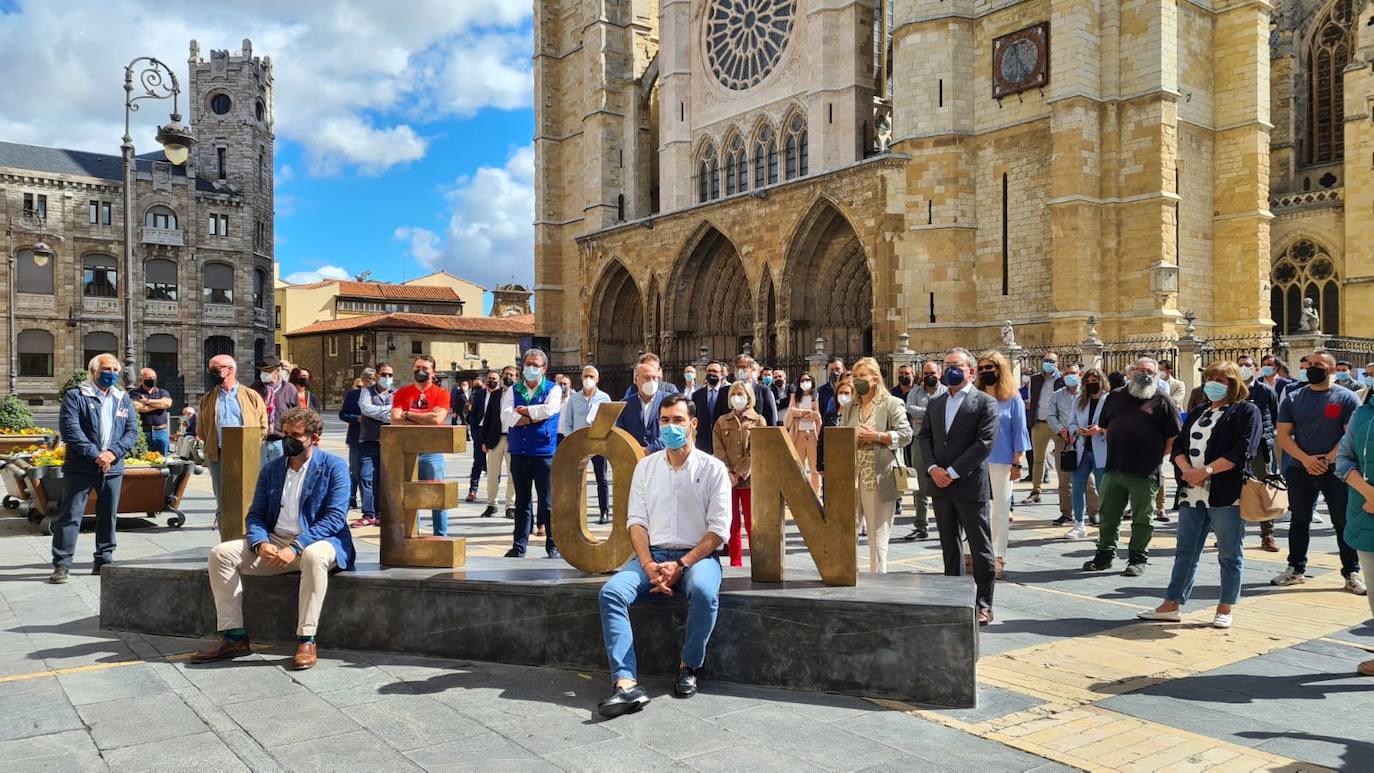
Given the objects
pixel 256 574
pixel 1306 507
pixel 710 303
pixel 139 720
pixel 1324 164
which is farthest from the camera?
pixel 710 303

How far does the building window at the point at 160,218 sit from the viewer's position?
45.7 metres

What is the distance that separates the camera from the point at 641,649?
16.1 ft

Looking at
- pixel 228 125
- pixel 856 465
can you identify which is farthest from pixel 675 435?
pixel 228 125

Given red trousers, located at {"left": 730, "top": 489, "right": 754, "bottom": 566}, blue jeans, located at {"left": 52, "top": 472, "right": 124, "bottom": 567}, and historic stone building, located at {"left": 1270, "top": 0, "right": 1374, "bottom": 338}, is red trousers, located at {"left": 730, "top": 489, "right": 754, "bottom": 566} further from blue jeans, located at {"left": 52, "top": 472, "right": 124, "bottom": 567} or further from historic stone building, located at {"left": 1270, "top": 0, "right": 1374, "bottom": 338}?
historic stone building, located at {"left": 1270, "top": 0, "right": 1374, "bottom": 338}

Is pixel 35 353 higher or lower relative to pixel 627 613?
higher

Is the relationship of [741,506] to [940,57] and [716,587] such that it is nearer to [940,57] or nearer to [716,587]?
[716,587]

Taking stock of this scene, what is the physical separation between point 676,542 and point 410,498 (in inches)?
70.1

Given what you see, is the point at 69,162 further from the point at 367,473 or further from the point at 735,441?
the point at 735,441

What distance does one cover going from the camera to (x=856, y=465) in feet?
18.5

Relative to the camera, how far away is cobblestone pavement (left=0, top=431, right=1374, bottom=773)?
149 inches

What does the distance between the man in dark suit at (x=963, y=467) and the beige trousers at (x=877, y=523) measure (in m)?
0.79

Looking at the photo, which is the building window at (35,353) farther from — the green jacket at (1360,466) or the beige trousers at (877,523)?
the green jacket at (1360,466)

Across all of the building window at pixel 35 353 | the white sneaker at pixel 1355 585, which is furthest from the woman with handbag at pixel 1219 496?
the building window at pixel 35 353

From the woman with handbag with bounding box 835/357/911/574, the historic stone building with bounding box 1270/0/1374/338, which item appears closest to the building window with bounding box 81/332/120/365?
the woman with handbag with bounding box 835/357/911/574
